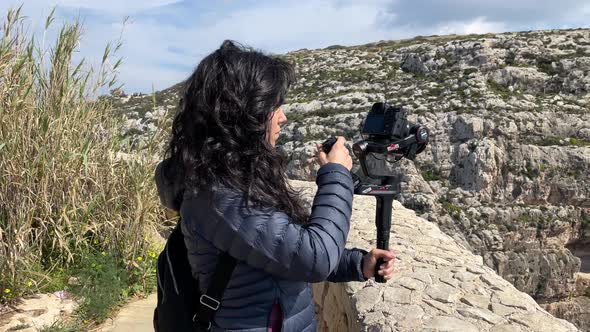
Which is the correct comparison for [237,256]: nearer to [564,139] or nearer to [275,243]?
[275,243]

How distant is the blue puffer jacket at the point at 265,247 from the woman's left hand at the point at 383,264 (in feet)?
0.86

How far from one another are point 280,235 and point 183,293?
365 millimetres

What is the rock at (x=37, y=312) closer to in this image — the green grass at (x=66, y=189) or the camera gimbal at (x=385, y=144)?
the green grass at (x=66, y=189)

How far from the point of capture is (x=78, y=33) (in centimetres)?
391

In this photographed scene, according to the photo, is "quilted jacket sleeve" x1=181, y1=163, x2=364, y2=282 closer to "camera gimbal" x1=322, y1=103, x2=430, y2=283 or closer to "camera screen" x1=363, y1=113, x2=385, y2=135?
"camera gimbal" x1=322, y1=103, x2=430, y2=283

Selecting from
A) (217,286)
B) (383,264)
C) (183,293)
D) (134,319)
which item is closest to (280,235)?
(217,286)

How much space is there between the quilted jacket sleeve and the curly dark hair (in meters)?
0.05

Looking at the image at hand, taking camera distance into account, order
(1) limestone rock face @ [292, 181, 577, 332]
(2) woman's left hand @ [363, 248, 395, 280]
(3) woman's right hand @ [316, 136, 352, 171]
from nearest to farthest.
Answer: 1. (3) woman's right hand @ [316, 136, 352, 171]
2. (2) woman's left hand @ [363, 248, 395, 280]
3. (1) limestone rock face @ [292, 181, 577, 332]

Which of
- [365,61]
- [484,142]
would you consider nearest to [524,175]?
[484,142]

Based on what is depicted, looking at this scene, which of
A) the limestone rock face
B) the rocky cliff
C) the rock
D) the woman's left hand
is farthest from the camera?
the rocky cliff

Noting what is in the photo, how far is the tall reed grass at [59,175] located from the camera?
3383 millimetres

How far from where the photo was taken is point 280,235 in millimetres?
1260

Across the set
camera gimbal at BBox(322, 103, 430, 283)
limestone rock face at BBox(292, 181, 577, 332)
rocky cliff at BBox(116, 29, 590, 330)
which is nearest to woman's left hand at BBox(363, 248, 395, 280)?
camera gimbal at BBox(322, 103, 430, 283)

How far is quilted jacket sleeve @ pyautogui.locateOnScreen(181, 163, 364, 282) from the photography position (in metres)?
1.26
